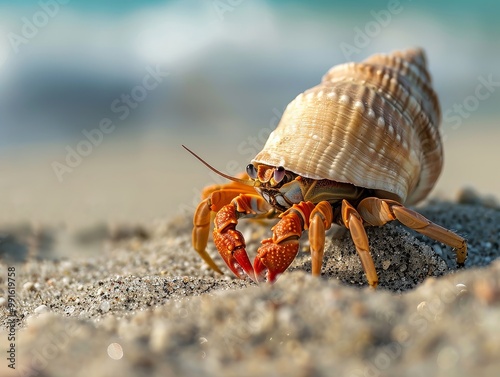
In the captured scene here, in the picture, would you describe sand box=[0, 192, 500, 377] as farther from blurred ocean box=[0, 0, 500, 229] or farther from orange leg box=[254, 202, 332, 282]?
blurred ocean box=[0, 0, 500, 229]

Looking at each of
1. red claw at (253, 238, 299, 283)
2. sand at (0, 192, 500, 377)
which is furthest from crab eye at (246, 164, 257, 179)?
sand at (0, 192, 500, 377)

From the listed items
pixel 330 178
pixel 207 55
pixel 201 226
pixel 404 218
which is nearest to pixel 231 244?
pixel 201 226

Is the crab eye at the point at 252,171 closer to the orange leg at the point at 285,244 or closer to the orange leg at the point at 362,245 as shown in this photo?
the orange leg at the point at 285,244

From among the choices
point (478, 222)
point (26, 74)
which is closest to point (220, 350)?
point (478, 222)

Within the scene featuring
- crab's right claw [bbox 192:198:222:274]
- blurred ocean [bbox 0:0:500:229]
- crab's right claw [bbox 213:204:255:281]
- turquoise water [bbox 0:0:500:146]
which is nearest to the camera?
crab's right claw [bbox 213:204:255:281]

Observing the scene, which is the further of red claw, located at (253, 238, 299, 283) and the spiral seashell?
the spiral seashell

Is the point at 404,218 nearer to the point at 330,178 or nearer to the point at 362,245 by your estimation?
the point at 362,245

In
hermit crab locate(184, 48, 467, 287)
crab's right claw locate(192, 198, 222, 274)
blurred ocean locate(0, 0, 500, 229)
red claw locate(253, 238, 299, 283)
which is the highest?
hermit crab locate(184, 48, 467, 287)

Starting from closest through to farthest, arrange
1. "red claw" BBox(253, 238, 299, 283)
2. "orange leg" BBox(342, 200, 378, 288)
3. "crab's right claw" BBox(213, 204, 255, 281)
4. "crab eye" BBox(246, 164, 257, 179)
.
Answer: "orange leg" BBox(342, 200, 378, 288)
"red claw" BBox(253, 238, 299, 283)
"crab's right claw" BBox(213, 204, 255, 281)
"crab eye" BBox(246, 164, 257, 179)

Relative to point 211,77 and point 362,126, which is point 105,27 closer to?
point 211,77
